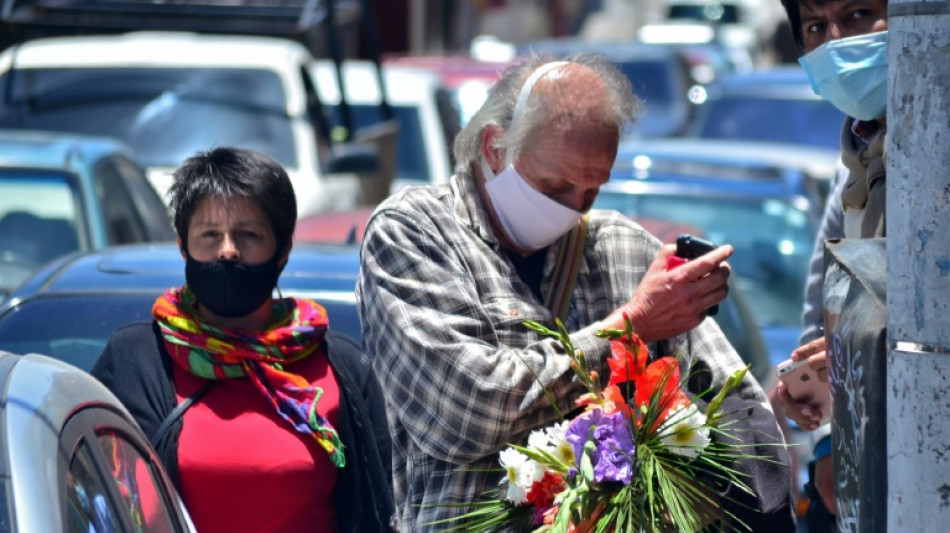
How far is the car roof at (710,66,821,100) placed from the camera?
1234 centimetres

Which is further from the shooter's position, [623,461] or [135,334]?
[135,334]

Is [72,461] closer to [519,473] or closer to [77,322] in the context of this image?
[519,473]

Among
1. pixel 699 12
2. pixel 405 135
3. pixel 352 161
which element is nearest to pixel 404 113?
pixel 405 135

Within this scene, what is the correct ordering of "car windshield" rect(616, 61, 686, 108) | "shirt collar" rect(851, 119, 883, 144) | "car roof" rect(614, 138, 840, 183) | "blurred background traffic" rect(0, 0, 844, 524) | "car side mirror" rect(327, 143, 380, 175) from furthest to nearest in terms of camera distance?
"car windshield" rect(616, 61, 686, 108) → "car side mirror" rect(327, 143, 380, 175) → "car roof" rect(614, 138, 840, 183) → "blurred background traffic" rect(0, 0, 844, 524) → "shirt collar" rect(851, 119, 883, 144)

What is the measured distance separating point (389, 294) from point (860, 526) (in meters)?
1.08

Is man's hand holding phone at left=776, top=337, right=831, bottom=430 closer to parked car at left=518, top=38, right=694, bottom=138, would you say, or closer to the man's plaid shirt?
the man's plaid shirt

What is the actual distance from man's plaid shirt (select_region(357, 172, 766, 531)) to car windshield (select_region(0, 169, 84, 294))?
129 inches

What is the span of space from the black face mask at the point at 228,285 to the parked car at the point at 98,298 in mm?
696

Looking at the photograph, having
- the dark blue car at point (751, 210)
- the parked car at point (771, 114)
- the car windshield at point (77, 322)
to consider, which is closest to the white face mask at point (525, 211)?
the car windshield at point (77, 322)

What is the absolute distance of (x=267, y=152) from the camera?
8836 mm

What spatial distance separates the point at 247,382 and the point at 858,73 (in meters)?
1.40

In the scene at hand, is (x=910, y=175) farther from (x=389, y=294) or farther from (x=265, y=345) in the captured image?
(x=265, y=345)

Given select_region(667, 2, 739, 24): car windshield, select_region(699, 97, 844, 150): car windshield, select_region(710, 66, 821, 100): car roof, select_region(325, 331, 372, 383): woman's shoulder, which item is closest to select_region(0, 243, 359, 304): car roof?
select_region(325, 331, 372, 383): woman's shoulder

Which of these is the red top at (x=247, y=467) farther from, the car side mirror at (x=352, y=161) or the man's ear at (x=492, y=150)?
the car side mirror at (x=352, y=161)
